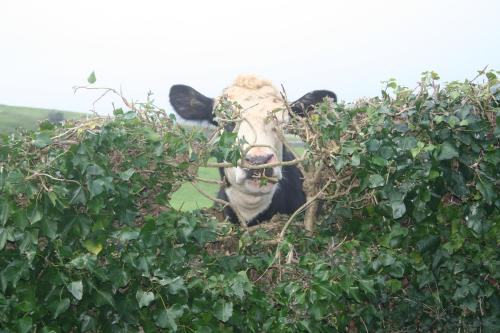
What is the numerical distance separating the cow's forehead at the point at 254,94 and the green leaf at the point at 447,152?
2.89 m

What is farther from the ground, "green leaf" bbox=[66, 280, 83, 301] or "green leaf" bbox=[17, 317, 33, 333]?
"green leaf" bbox=[66, 280, 83, 301]

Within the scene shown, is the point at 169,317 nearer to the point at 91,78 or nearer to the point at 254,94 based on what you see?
the point at 91,78

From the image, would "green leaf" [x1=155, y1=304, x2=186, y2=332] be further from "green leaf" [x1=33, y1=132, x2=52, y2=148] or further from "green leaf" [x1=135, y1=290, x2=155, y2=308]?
"green leaf" [x1=33, y1=132, x2=52, y2=148]

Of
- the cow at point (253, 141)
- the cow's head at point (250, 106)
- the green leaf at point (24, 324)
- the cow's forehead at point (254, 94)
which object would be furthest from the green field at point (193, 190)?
the green leaf at point (24, 324)

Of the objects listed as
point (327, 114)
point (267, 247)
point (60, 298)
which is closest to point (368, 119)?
point (327, 114)

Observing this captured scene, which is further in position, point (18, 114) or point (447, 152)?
point (18, 114)

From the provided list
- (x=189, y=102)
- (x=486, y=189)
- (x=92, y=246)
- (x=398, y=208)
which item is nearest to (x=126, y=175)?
(x=92, y=246)

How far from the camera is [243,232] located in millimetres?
4410

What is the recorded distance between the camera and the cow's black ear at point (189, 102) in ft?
23.2

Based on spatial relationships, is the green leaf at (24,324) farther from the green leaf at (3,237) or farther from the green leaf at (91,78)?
the green leaf at (91,78)

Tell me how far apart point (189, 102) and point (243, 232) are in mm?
3022

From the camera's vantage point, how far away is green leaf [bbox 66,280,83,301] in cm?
334

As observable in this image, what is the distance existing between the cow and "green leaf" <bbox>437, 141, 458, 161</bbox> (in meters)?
1.75

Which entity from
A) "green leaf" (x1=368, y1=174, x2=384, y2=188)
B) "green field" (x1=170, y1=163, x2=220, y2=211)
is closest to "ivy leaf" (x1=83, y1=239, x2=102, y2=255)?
"green field" (x1=170, y1=163, x2=220, y2=211)
